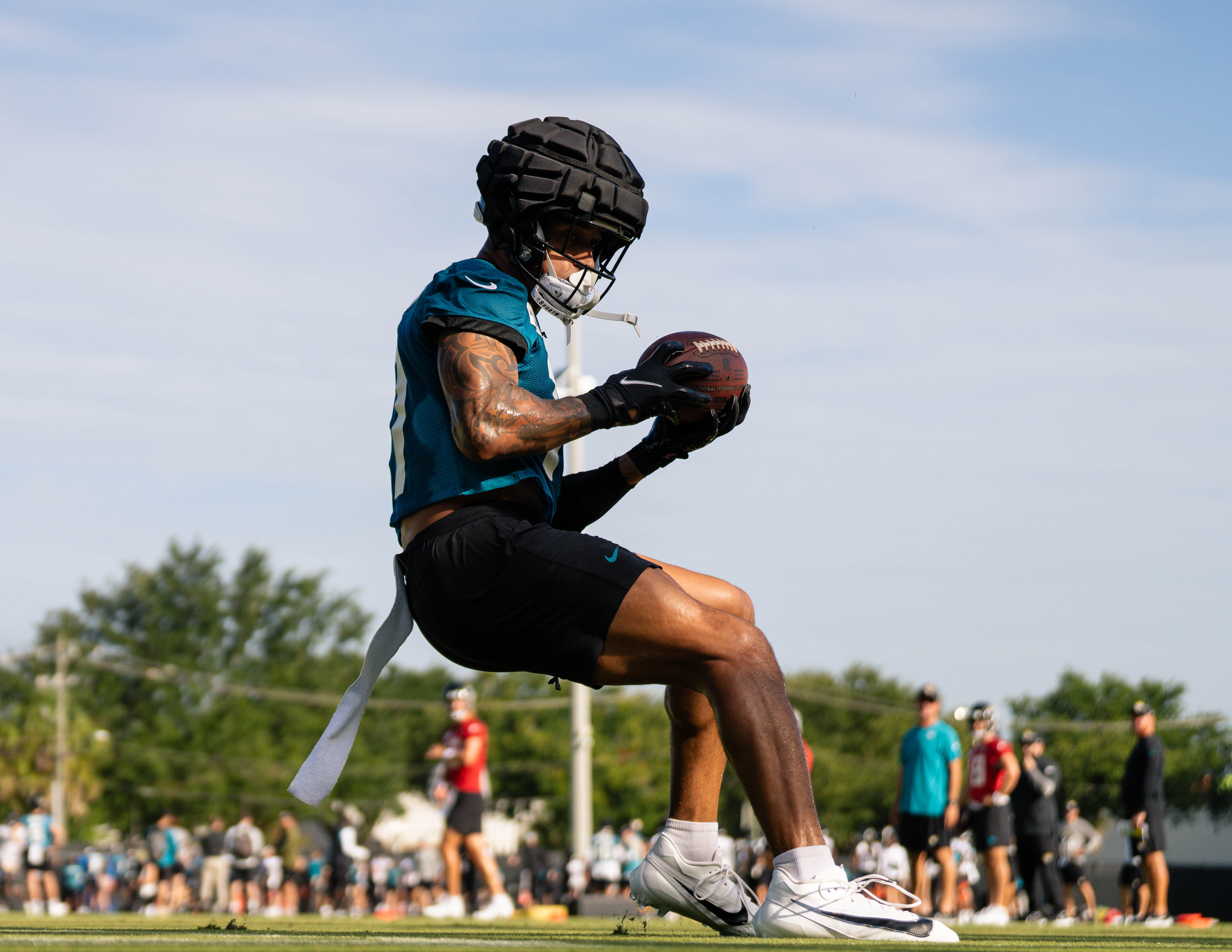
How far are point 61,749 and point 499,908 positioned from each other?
152ft

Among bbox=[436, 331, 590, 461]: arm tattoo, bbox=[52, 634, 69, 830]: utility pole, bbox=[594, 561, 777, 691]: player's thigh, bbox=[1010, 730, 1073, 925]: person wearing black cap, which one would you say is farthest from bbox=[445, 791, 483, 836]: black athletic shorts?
bbox=[52, 634, 69, 830]: utility pole

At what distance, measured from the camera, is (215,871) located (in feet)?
84.3

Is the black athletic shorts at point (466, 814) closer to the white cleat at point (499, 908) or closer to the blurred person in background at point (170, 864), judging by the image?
the white cleat at point (499, 908)

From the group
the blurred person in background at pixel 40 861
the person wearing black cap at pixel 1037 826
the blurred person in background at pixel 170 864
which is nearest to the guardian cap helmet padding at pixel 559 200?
the person wearing black cap at pixel 1037 826

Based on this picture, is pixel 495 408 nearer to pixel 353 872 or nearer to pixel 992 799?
pixel 992 799

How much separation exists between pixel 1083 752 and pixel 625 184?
2990 inches

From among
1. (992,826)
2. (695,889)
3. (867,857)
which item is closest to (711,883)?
(695,889)

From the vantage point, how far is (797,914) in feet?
11.9

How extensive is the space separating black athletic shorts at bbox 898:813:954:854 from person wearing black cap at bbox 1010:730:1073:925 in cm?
121

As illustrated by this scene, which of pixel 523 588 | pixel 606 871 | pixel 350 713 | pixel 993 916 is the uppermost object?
pixel 523 588

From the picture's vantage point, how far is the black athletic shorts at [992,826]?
40.5 ft

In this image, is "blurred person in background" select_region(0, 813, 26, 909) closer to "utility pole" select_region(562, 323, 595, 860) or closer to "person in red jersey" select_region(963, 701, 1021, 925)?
"utility pole" select_region(562, 323, 595, 860)

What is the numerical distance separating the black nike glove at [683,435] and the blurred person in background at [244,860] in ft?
53.5

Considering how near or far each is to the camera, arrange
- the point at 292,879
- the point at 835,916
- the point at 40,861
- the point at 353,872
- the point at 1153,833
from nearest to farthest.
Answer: the point at 835,916, the point at 1153,833, the point at 40,861, the point at 292,879, the point at 353,872
